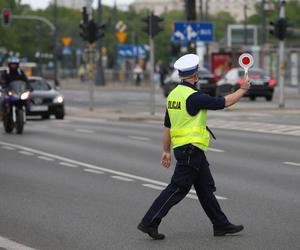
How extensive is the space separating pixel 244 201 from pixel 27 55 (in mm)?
130033

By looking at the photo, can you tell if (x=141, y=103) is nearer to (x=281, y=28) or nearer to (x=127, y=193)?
(x=281, y=28)

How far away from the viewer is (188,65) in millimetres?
9602

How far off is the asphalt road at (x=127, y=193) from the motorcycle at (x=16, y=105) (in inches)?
58.8

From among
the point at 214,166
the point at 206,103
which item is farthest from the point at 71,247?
the point at 214,166

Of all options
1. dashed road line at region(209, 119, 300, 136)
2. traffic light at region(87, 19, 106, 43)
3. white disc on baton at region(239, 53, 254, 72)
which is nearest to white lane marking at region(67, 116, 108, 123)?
traffic light at region(87, 19, 106, 43)

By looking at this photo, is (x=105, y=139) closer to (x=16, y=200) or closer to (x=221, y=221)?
(x=16, y=200)

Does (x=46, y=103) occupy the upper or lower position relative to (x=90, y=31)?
lower

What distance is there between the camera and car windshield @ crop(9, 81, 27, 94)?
25.8 meters

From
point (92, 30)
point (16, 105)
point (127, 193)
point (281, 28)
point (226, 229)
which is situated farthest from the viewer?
point (92, 30)

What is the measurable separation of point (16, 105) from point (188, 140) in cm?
1637

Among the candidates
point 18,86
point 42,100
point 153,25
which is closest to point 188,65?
point 18,86

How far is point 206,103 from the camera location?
31.3 feet

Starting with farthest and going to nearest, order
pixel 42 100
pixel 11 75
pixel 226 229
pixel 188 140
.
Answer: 1. pixel 42 100
2. pixel 11 75
3. pixel 226 229
4. pixel 188 140

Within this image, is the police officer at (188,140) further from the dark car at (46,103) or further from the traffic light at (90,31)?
the traffic light at (90,31)
